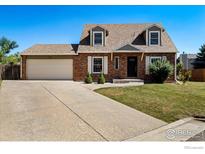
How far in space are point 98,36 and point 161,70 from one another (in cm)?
504

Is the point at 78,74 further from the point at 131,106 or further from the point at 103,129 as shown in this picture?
the point at 103,129

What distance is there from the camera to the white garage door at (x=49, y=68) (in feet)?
49.5

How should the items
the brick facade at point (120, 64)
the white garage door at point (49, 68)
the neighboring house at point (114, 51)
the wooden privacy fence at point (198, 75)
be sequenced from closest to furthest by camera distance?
1. the white garage door at point (49, 68)
2. the neighboring house at point (114, 51)
3. the brick facade at point (120, 64)
4. the wooden privacy fence at point (198, 75)

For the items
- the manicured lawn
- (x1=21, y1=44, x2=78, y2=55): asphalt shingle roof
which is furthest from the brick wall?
the manicured lawn

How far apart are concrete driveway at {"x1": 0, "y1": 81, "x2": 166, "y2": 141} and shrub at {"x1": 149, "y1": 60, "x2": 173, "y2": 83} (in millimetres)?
9116

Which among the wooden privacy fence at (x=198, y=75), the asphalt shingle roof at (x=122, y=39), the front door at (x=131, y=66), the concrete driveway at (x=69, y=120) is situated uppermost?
the asphalt shingle roof at (x=122, y=39)

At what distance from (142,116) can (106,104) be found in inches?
66.2

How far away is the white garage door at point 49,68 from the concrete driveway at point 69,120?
6417 millimetres

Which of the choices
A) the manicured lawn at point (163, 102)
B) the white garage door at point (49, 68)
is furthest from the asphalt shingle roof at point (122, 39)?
the manicured lawn at point (163, 102)

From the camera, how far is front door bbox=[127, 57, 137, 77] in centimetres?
1830

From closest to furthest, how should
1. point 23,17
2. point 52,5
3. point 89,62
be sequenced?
point 52,5 → point 23,17 → point 89,62

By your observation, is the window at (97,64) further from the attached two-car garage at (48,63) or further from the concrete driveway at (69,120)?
the concrete driveway at (69,120)

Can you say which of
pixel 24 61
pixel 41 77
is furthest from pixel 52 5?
pixel 24 61

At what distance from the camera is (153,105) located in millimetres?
8148
